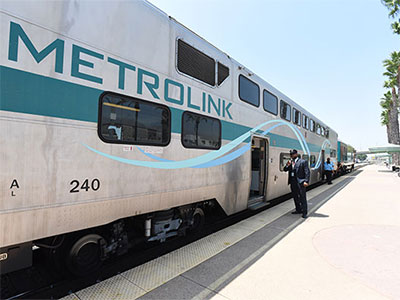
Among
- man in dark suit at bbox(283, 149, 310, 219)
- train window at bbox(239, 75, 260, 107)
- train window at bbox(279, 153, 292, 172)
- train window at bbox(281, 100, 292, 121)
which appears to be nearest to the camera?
train window at bbox(239, 75, 260, 107)

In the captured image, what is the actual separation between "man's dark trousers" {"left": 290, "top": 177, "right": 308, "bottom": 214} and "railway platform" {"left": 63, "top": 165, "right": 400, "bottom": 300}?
66 cm

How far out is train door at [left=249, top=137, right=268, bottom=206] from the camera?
610 centimetres

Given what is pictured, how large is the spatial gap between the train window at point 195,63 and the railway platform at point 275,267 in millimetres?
2884

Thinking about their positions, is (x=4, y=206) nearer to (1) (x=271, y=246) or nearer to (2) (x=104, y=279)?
(2) (x=104, y=279)

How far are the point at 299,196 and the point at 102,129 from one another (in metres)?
5.14

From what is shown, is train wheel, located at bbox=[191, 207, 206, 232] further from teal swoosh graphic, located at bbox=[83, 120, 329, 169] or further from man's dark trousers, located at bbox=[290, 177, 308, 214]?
man's dark trousers, located at bbox=[290, 177, 308, 214]

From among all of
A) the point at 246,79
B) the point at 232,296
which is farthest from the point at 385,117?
the point at 232,296

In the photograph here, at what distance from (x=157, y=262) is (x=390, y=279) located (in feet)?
9.93

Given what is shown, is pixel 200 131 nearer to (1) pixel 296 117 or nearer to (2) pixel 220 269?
(2) pixel 220 269

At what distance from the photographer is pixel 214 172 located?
4168 mm

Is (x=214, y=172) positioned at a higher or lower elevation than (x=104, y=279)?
higher

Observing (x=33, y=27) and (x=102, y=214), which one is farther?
(x=102, y=214)

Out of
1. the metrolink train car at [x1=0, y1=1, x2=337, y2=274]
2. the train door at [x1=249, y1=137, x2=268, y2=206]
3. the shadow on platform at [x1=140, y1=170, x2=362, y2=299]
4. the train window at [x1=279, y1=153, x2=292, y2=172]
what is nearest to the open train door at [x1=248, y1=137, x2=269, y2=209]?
the train door at [x1=249, y1=137, x2=268, y2=206]

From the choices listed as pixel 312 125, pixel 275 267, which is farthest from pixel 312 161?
pixel 275 267
